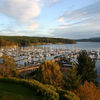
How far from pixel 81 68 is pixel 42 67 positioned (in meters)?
5.95

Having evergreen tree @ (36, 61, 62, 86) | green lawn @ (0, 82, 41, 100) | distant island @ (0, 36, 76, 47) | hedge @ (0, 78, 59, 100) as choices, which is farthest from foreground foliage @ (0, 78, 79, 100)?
distant island @ (0, 36, 76, 47)

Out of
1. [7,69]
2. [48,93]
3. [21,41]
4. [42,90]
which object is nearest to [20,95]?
[42,90]

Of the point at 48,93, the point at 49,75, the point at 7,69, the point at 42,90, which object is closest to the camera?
the point at 48,93

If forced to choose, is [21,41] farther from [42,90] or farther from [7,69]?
[42,90]

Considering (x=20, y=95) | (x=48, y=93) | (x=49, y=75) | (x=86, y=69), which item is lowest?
(x=49, y=75)

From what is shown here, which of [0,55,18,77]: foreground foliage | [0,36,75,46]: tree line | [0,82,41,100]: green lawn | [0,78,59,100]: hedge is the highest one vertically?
[0,36,75,46]: tree line

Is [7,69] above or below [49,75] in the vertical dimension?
below

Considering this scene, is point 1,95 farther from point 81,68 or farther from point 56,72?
point 81,68

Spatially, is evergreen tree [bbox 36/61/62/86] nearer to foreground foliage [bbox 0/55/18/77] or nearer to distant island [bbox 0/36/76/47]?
foreground foliage [bbox 0/55/18/77]

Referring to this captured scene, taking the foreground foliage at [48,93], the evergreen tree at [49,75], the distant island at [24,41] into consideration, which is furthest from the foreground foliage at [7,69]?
the distant island at [24,41]

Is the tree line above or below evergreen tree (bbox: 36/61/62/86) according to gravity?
above

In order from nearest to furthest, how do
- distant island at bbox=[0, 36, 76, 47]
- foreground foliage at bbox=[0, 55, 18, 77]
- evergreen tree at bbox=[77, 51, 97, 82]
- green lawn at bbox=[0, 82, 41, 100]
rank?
green lawn at bbox=[0, 82, 41, 100] → evergreen tree at bbox=[77, 51, 97, 82] → foreground foliage at bbox=[0, 55, 18, 77] → distant island at bbox=[0, 36, 76, 47]

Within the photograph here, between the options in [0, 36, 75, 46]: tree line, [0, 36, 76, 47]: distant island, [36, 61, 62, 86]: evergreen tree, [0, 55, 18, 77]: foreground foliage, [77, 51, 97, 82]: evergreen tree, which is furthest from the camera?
[0, 36, 76, 47]: distant island

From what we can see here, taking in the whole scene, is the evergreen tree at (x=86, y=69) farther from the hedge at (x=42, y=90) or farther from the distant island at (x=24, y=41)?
the distant island at (x=24, y=41)
